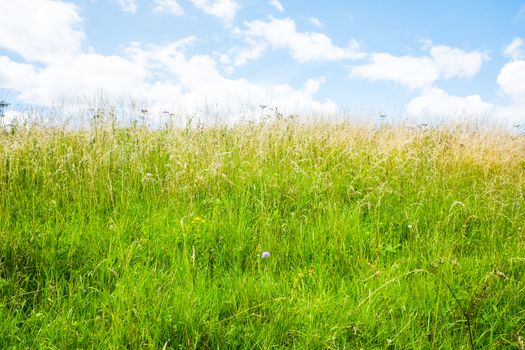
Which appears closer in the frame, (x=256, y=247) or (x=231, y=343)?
(x=231, y=343)

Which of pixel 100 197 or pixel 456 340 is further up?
pixel 100 197

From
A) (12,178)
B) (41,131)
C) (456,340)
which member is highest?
(41,131)

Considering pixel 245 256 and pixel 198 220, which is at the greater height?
pixel 198 220

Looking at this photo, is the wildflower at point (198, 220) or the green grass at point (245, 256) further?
the wildflower at point (198, 220)

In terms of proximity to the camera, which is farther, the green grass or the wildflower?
the wildflower

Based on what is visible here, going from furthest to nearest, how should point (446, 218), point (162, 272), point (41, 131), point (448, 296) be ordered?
1. point (41, 131)
2. point (446, 218)
3. point (162, 272)
4. point (448, 296)

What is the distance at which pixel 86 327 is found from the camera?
212 centimetres

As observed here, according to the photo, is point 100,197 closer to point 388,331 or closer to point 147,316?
point 147,316

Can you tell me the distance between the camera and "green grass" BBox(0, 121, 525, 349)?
7.00 ft

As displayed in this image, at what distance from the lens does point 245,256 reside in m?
2.97

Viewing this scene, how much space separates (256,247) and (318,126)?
14.2ft

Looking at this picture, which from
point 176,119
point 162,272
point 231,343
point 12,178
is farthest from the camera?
point 176,119

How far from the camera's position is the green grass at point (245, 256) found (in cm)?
213

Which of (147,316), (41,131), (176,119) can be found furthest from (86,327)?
(176,119)
